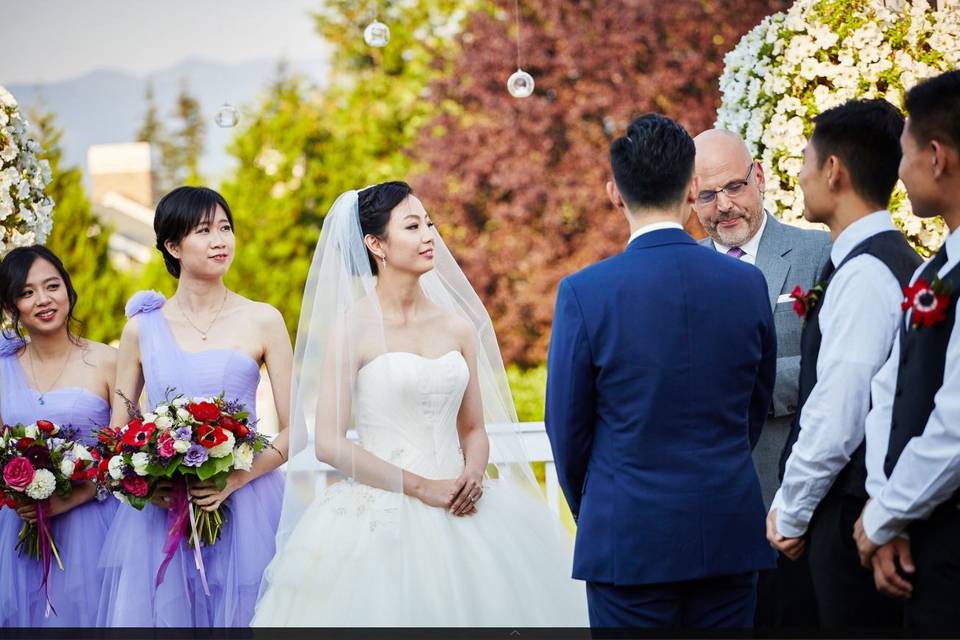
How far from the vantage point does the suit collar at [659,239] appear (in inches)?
108

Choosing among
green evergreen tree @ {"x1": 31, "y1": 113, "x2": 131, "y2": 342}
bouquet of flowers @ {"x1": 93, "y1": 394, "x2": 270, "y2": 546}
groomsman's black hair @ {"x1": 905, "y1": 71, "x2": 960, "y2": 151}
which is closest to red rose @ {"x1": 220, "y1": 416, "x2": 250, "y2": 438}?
bouquet of flowers @ {"x1": 93, "y1": 394, "x2": 270, "y2": 546}

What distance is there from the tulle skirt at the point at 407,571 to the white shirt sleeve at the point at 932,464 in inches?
58.1

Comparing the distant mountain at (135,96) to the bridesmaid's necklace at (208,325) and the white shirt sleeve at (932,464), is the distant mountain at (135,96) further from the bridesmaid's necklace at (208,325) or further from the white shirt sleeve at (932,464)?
the white shirt sleeve at (932,464)

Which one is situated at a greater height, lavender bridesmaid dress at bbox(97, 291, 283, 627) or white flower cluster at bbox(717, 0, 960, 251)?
white flower cluster at bbox(717, 0, 960, 251)

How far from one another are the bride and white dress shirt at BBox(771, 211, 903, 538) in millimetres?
1231

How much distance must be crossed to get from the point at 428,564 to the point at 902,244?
177 cm

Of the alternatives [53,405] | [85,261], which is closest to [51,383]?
[53,405]

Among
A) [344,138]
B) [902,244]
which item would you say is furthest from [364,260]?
[344,138]

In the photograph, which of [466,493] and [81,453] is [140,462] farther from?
[466,493]

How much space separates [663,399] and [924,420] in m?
0.59

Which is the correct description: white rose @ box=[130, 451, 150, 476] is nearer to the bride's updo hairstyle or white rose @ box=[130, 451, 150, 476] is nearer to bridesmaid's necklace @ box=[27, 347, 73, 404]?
bridesmaid's necklace @ box=[27, 347, 73, 404]

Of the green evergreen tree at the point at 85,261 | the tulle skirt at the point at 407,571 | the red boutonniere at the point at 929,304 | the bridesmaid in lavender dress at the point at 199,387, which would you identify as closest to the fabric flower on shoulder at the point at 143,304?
the bridesmaid in lavender dress at the point at 199,387

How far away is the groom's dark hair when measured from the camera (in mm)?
2736

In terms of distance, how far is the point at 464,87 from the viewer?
52.7 feet
